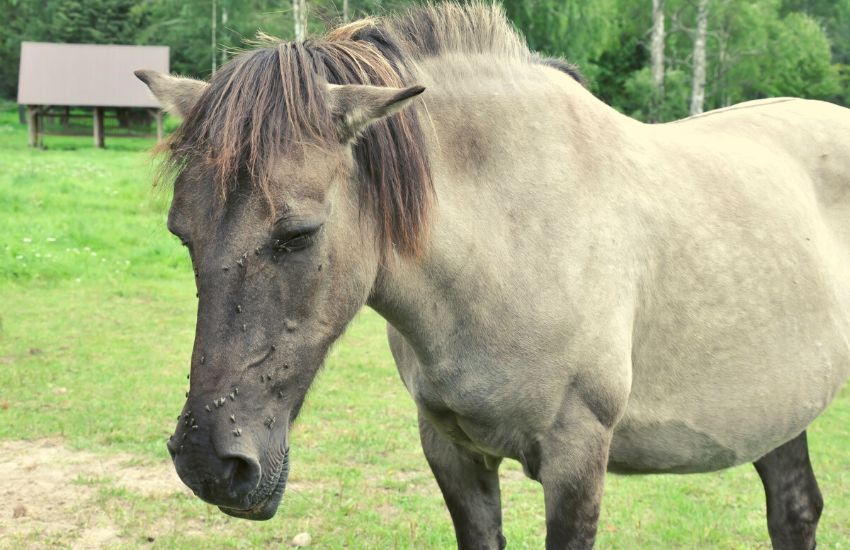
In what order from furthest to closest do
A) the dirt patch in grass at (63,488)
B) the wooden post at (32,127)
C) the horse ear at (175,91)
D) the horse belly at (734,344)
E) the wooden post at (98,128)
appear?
1. the wooden post at (98,128)
2. the wooden post at (32,127)
3. the dirt patch in grass at (63,488)
4. the horse belly at (734,344)
5. the horse ear at (175,91)

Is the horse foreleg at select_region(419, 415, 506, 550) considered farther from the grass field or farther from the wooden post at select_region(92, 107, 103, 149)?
the wooden post at select_region(92, 107, 103, 149)

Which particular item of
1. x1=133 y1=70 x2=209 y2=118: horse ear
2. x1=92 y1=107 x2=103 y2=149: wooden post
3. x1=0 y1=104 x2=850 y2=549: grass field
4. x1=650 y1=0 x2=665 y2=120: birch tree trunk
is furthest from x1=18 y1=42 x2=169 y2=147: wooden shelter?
x1=133 y1=70 x2=209 y2=118: horse ear

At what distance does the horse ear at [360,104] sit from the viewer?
2.14 metres

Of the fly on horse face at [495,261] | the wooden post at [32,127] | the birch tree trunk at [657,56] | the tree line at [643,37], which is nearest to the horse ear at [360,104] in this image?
the fly on horse face at [495,261]

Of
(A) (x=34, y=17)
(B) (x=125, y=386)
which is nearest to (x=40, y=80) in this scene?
(A) (x=34, y=17)

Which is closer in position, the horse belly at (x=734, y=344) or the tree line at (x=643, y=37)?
the horse belly at (x=734, y=344)

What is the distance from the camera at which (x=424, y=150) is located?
7.91 feet

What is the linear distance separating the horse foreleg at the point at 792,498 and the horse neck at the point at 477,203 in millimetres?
1938

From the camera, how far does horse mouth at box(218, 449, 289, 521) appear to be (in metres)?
2.20

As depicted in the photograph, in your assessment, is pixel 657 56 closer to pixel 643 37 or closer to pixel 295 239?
pixel 643 37

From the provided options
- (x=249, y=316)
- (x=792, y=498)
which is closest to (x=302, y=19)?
(x=249, y=316)

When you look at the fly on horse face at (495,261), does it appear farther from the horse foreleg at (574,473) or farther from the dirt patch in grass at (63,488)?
the dirt patch in grass at (63,488)

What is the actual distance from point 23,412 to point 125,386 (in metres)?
0.89

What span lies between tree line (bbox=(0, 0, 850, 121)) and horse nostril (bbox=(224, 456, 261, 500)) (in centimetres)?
1759
